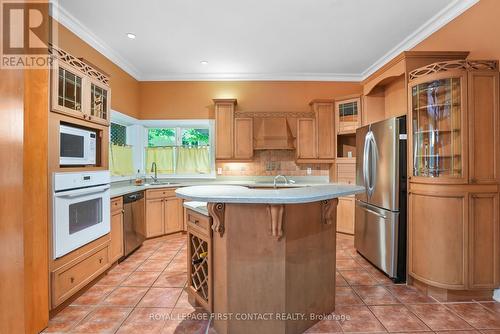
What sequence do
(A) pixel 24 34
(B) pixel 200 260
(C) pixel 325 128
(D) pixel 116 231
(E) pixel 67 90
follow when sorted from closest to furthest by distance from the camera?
(A) pixel 24 34 < (B) pixel 200 260 < (E) pixel 67 90 < (D) pixel 116 231 < (C) pixel 325 128

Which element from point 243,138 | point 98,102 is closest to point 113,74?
point 98,102

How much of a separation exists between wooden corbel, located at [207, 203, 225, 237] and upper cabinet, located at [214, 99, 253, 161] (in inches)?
112

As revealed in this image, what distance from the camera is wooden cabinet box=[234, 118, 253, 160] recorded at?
459 centimetres

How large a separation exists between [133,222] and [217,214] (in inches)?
94.3

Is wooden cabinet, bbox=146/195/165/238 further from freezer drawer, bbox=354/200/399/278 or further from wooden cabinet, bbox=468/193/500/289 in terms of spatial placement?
wooden cabinet, bbox=468/193/500/289

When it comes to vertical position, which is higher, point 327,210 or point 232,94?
point 232,94

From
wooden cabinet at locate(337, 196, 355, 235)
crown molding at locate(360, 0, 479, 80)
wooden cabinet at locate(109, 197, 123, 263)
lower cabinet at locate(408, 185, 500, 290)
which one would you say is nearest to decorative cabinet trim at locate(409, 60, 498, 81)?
crown molding at locate(360, 0, 479, 80)

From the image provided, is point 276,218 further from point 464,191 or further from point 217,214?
point 464,191

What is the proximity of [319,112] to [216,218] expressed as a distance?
3.50 metres

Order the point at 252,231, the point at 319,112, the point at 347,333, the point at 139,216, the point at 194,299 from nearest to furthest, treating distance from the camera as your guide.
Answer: the point at 252,231 < the point at 347,333 < the point at 194,299 < the point at 139,216 < the point at 319,112

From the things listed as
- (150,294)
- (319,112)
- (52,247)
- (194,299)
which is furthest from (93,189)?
(319,112)

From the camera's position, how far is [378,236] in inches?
117

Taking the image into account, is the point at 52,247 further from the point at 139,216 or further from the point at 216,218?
the point at 139,216

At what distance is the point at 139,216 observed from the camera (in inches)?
149
